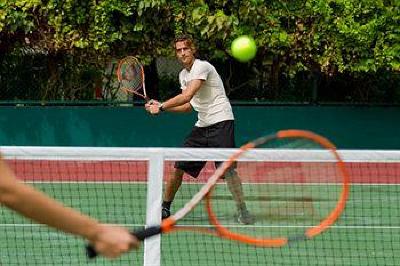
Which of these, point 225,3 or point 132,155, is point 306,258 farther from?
point 225,3

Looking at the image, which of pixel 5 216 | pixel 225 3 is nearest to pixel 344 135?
pixel 225 3

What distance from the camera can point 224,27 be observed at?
39.4ft

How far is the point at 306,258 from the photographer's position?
21.6ft

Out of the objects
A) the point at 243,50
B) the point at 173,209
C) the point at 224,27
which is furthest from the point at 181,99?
the point at 224,27

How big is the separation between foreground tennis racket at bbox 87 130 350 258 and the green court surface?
4 centimetres

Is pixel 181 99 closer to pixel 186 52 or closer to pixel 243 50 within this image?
pixel 186 52

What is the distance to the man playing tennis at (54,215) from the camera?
2311mm

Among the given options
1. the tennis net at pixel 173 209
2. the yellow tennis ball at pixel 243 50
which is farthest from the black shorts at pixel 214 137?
the yellow tennis ball at pixel 243 50

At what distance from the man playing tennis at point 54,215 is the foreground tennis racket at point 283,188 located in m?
1.44

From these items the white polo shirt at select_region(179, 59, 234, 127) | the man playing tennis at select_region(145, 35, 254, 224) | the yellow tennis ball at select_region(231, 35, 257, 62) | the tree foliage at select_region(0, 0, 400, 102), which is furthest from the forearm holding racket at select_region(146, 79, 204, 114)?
the tree foliage at select_region(0, 0, 400, 102)

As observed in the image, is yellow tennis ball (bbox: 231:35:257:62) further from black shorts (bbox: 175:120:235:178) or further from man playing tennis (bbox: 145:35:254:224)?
black shorts (bbox: 175:120:235:178)

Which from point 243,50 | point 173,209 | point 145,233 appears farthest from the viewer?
point 243,50

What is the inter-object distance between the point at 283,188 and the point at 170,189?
7.64ft

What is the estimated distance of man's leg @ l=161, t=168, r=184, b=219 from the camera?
7.84 metres
